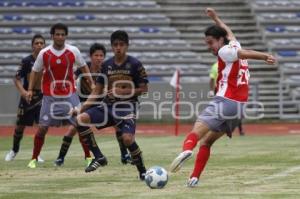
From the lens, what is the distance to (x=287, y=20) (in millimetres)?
35031

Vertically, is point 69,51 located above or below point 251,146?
above

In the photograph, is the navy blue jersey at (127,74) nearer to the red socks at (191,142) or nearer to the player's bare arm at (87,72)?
the red socks at (191,142)

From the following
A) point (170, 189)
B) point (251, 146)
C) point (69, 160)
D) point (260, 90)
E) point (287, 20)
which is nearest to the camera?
point (170, 189)

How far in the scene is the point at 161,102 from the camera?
3053 centimetres

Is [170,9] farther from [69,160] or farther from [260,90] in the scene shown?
[69,160]

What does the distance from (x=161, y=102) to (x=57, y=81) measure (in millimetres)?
15441

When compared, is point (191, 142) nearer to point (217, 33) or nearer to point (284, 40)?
point (217, 33)

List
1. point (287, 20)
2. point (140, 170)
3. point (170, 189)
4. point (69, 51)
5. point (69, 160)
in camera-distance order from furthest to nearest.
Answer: point (287, 20) < point (69, 160) < point (69, 51) < point (140, 170) < point (170, 189)

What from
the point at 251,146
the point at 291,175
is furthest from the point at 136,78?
the point at 251,146

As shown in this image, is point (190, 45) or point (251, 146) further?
point (190, 45)

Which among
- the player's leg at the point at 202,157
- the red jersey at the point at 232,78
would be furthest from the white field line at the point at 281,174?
the red jersey at the point at 232,78

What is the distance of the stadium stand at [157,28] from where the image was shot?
1328 inches

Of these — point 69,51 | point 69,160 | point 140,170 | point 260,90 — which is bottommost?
point 260,90

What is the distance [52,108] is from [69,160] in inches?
66.3
